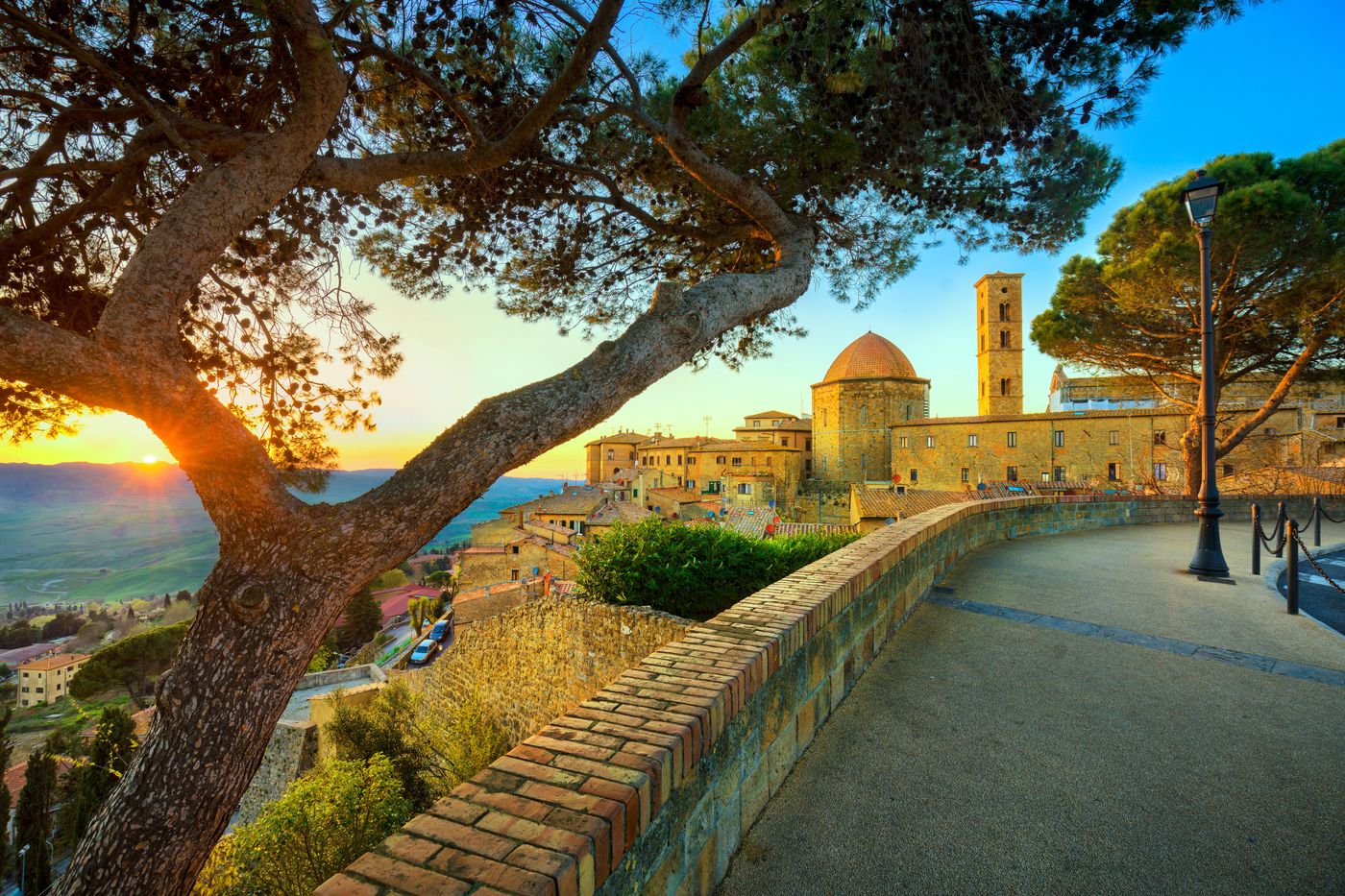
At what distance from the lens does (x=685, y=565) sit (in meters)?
6.09

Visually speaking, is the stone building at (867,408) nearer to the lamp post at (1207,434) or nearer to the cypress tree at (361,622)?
the cypress tree at (361,622)

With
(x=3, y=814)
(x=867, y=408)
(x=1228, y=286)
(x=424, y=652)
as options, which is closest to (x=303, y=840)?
(x=3, y=814)

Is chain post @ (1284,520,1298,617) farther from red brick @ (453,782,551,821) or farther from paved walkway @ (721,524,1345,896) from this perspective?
red brick @ (453,782,551,821)

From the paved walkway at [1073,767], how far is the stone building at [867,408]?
1591 inches

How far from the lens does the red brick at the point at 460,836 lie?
1293mm

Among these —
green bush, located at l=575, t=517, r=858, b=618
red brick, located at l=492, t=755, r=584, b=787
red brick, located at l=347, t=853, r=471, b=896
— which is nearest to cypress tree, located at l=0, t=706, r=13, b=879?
green bush, located at l=575, t=517, r=858, b=618

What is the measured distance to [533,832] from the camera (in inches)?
52.5

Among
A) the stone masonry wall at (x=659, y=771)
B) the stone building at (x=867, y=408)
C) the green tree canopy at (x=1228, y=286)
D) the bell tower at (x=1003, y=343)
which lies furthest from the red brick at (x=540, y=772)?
the bell tower at (x=1003, y=343)

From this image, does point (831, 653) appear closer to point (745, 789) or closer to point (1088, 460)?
point (745, 789)

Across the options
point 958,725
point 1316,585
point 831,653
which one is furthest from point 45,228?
point 1316,585

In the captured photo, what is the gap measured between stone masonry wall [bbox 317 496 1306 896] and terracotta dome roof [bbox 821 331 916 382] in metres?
44.0

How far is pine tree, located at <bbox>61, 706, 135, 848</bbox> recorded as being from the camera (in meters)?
16.7

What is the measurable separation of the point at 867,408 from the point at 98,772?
146 ft

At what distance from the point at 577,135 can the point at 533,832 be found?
20.5 ft
